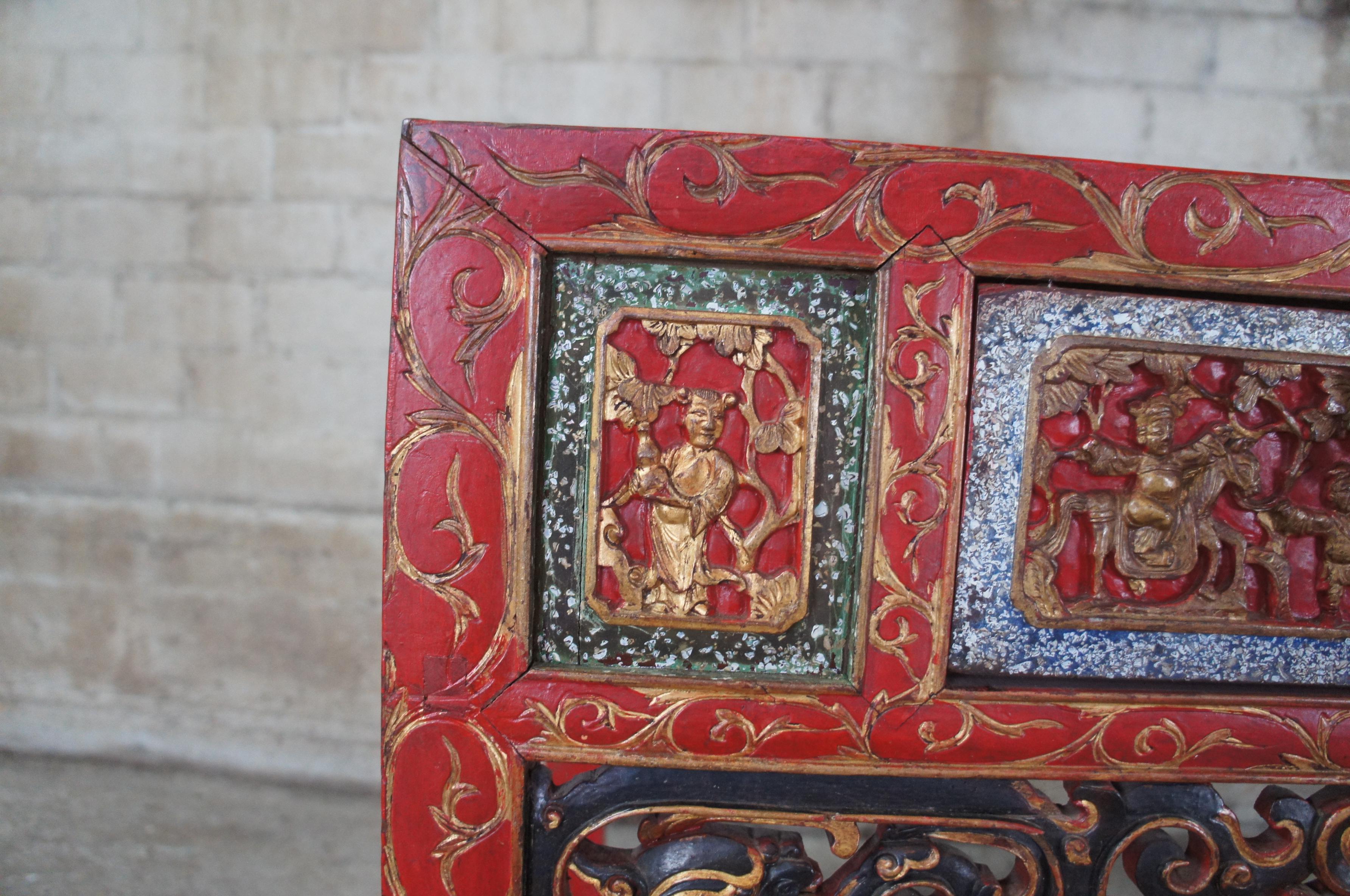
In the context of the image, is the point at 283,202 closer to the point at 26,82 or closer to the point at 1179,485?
the point at 26,82

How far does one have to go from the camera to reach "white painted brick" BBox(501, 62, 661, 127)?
1.54 meters

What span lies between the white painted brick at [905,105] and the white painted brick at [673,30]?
0.26m

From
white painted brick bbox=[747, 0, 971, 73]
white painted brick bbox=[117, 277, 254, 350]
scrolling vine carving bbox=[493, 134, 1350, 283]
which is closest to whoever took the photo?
scrolling vine carving bbox=[493, 134, 1350, 283]

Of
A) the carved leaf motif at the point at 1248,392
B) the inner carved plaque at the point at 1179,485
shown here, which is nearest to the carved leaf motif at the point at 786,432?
the inner carved plaque at the point at 1179,485

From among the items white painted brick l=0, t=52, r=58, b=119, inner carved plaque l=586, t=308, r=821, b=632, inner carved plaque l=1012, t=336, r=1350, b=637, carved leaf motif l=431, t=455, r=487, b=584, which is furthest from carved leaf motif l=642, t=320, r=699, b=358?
white painted brick l=0, t=52, r=58, b=119

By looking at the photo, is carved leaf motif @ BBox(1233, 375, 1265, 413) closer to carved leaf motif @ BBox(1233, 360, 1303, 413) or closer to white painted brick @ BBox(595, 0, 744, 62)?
carved leaf motif @ BBox(1233, 360, 1303, 413)

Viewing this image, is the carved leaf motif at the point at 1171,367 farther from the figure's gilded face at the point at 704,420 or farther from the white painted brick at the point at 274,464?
the white painted brick at the point at 274,464

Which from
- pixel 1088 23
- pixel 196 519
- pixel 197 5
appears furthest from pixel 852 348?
pixel 197 5

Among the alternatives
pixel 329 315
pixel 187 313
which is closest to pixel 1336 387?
pixel 329 315

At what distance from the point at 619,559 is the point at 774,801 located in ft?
1.28

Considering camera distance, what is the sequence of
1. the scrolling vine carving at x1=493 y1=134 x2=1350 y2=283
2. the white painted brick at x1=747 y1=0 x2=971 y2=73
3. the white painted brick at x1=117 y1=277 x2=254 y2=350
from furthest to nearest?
the white painted brick at x1=117 y1=277 x2=254 y2=350 → the white painted brick at x1=747 y1=0 x2=971 y2=73 → the scrolling vine carving at x1=493 y1=134 x2=1350 y2=283

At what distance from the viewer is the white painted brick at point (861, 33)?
5.02 feet

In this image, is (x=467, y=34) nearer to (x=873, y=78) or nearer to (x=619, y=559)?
(x=873, y=78)

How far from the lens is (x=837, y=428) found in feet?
3.11
